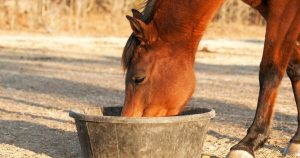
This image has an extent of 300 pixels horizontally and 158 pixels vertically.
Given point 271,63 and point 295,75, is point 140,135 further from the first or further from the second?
point 295,75

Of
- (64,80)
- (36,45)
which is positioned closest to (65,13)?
(36,45)

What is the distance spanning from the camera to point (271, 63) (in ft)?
14.3

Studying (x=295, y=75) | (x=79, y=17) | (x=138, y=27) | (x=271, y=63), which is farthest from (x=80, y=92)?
(x=79, y=17)

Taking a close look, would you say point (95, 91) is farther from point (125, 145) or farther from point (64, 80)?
point (125, 145)

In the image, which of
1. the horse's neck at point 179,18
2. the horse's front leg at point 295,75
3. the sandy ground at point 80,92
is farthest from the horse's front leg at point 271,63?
the horse's neck at point 179,18

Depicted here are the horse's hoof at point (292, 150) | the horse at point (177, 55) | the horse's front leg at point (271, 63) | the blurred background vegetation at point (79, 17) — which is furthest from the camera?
the blurred background vegetation at point (79, 17)

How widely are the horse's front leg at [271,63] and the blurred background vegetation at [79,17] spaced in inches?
648

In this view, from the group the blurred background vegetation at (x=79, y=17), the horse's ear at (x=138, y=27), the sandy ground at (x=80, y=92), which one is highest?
the horse's ear at (x=138, y=27)

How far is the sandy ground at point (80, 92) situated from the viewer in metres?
5.03

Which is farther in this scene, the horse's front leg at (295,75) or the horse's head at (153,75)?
the horse's front leg at (295,75)

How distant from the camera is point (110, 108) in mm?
4629

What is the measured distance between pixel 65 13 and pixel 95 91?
604 inches

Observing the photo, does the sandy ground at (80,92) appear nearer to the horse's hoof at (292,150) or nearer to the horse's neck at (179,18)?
the horse's hoof at (292,150)

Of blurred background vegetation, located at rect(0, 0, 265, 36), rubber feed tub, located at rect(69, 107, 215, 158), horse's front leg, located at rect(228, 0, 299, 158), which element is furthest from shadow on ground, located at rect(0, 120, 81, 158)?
blurred background vegetation, located at rect(0, 0, 265, 36)
